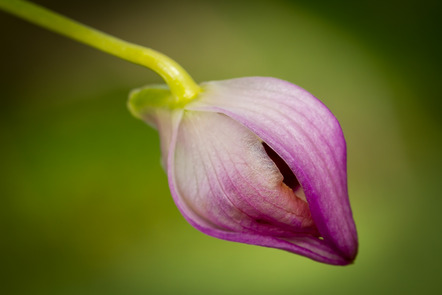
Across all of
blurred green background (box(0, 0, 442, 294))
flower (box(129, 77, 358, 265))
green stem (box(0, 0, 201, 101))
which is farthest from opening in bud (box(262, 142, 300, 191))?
blurred green background (box(0, 0, 442, 294))

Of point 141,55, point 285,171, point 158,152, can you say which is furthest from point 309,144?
point 158,152

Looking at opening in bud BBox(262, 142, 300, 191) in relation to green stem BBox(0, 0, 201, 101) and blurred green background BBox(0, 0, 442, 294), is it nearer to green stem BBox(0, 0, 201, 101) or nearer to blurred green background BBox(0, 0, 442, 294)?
green stem BBox(0, 0, 201, 101)

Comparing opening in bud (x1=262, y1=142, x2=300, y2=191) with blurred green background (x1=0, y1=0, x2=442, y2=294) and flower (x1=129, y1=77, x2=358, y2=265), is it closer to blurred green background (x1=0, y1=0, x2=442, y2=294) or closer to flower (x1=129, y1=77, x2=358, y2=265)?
flower (x1=129, y1=77, x2=358, y2=265)

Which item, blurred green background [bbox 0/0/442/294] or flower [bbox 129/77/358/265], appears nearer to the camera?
flower [bbox 129/77/358/265]

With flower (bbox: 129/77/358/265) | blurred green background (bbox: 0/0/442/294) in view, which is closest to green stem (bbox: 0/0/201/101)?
flower (bbox: 129/77/358/265)

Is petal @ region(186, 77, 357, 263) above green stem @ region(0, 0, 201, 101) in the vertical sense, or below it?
below

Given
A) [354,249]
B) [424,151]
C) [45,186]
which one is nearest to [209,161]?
[354,249]

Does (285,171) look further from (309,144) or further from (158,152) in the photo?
(158,152)
